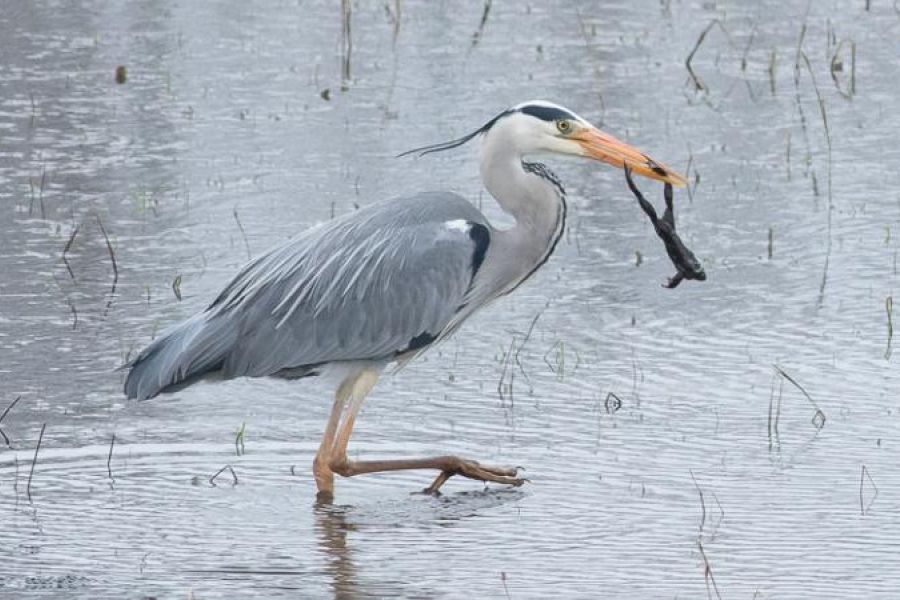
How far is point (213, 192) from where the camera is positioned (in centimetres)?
1170

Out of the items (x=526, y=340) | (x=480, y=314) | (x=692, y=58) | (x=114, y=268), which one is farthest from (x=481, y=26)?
(x=526, y=340)

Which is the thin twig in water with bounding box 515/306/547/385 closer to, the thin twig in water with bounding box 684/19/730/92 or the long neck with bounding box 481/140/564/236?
the long neck with bounding box 481/140/564/236

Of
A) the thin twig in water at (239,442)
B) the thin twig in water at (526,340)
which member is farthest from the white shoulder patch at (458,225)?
the thin twig in water at (239,442)

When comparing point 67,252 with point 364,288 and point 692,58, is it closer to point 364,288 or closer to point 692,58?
point 364,288

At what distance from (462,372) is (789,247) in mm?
2387

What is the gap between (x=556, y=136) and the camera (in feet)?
26.0

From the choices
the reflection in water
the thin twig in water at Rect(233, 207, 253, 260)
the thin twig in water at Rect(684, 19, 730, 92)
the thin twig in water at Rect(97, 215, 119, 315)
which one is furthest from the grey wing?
the thin twig in water at Rect(684, 19, 730, 92)

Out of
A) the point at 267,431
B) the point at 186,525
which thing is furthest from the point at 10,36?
the point at 186,525

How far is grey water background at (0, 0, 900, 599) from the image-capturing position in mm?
6867

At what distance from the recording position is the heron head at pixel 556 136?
7883 millimetres

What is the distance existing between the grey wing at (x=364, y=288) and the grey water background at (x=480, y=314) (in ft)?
Answer: 1.50

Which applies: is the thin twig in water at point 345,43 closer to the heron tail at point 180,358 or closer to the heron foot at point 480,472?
the heron tail at point 180,358

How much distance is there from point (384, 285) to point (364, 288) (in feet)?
0.23

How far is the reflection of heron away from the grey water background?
0.34 m
